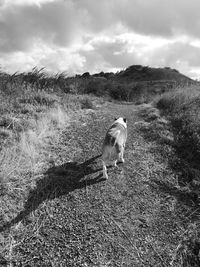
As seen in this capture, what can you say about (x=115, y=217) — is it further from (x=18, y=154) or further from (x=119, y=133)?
(x=18, y=154)

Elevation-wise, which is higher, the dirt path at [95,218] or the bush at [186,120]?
the bush at [186,120]

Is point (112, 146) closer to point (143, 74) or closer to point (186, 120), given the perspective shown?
point (186, 120)

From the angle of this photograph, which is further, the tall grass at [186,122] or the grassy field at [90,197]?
the tall grass at [186,122]

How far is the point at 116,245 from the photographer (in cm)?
244

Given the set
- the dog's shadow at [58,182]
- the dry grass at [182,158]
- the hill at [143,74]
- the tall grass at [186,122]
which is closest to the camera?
the dry grass at [182,158]

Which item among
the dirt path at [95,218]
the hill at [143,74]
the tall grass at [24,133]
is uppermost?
the hill at [143,74]

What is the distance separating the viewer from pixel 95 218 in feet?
9.13

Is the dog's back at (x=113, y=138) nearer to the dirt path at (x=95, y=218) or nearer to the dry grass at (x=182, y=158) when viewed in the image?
the dirt path at (x=95, y=218)

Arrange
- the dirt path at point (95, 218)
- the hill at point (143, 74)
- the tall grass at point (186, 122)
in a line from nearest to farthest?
the dirt path at point (95, 218) < the tall grass at point (186, 122) < the hill at point (143, 74)

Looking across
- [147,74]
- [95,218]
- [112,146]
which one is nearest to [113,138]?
[112,146]

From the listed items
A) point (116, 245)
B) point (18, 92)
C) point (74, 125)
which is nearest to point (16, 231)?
point (116, 245)

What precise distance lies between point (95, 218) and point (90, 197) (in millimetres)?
419

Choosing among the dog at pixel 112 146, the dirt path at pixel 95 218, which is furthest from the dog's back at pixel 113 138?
the dirt path at pixel 95 218

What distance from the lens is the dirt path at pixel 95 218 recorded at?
229cm
